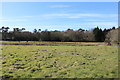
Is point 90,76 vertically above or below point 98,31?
below

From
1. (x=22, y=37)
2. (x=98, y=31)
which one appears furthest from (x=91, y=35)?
(x=22, y=37)

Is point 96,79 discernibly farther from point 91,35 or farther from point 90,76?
point 91,35

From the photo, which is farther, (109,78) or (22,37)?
(22,37)

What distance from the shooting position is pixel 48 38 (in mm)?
57812

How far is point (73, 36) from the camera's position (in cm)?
5994

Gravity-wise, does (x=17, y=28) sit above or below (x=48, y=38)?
above

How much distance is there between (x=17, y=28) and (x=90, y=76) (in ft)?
218

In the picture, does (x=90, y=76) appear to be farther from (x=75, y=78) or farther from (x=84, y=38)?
(x=84, y=38)

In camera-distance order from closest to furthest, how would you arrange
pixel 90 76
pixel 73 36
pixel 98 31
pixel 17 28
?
pixel 90 76, pixel 73 36, pixel 98 31, pixel 17 28

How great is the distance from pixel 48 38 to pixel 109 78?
2064 inches

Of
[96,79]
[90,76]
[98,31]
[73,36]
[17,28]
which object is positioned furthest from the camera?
[17,28]

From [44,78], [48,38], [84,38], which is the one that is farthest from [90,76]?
[84,38]

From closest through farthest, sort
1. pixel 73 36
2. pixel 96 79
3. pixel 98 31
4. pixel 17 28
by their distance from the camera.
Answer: pixel 96 79
pixel 73 36
pixel 98 31
pixel 17 28

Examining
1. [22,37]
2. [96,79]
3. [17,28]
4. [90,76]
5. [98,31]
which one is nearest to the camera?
[96,79]
